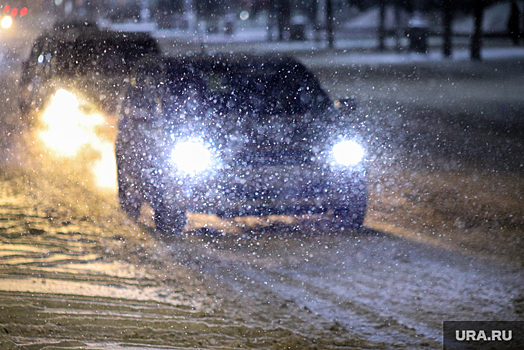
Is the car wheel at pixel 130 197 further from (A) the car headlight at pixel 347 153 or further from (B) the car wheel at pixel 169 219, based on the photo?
(A) the car headlight at pixel 347 153

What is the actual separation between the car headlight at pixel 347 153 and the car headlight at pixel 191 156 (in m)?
Result: 0.99

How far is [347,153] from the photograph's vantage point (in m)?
4.40

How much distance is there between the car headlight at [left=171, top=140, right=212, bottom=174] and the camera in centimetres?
419

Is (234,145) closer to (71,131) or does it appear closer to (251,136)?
(251,136)

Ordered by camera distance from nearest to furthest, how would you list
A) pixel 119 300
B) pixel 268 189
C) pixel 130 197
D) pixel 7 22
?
pixel 119 300 → pixel 268 189 → pixel 130 197 → pixel 7 22

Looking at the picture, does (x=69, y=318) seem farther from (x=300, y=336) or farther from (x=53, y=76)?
(x=53, y=76)

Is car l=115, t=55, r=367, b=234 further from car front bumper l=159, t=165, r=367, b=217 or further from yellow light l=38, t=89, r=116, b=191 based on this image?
yellow light l=38, t=89, r=116, b=191

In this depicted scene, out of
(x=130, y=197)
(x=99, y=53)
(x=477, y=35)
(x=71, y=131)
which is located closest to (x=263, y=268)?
(x=130, y=197)

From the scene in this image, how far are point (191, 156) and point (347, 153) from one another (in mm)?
1256

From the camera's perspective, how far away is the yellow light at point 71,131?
7586 mm

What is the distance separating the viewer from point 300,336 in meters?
2.75

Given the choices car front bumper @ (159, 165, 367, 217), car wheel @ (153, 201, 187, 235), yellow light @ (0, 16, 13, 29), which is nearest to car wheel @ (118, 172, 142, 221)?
car wheel @ (153, 201, 187, 235)

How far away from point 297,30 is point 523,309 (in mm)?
18745

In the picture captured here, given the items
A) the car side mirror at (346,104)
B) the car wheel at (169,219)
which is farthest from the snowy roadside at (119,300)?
the car side mirror at (346,104)
